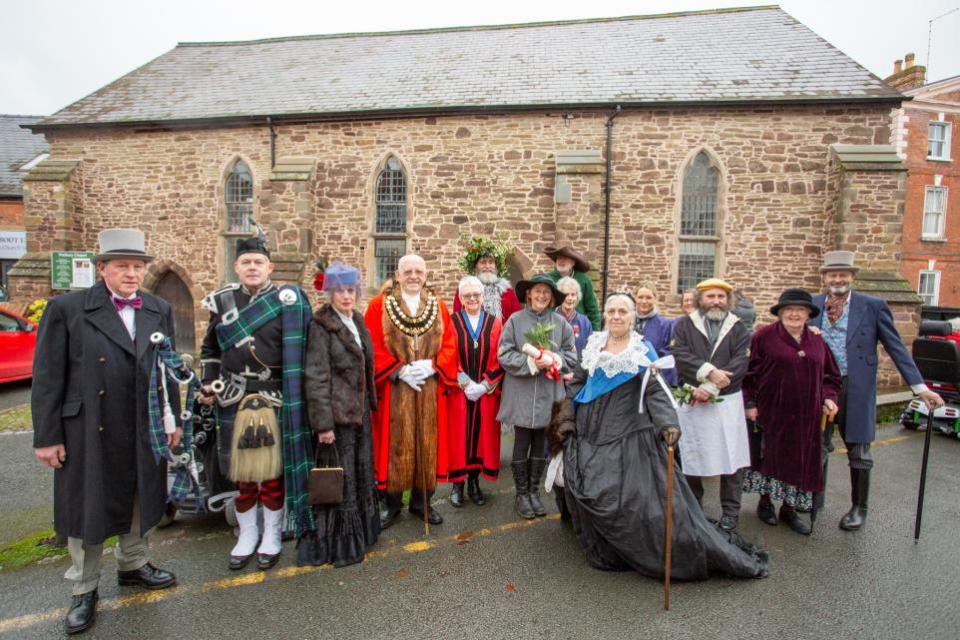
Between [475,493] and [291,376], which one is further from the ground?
[291,376]

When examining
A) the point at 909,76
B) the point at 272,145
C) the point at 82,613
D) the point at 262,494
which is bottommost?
the point at 82,613

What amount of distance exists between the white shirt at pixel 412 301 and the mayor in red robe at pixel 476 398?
0.47 metres

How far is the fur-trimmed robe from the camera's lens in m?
4.09

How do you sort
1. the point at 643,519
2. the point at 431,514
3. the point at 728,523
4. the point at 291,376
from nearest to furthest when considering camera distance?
the point at 643,519 < the point at 291,376 < the point at 728,523 < the point at 431,514

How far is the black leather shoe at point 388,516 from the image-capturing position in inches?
166

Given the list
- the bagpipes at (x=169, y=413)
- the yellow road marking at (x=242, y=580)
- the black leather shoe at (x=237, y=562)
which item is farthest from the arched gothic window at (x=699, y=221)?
the bagpipes at (x=169, y=413)

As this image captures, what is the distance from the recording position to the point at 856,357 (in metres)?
4.43

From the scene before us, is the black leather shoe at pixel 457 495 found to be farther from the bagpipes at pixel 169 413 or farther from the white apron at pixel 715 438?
the bagpipes at pixel 169 413

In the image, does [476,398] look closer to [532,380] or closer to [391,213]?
[532,380]

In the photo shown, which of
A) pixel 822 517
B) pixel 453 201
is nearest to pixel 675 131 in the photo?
pixel 453 201

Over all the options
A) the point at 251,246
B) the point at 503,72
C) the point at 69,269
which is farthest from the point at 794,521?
the point at 69,269

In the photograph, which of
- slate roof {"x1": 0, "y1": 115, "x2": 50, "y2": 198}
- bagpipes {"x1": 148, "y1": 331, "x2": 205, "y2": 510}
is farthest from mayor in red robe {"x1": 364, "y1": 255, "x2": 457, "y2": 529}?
slate roof {"x1": 0, "y1": 115, "x2": 50, "y2": 198}

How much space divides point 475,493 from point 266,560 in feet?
6.24

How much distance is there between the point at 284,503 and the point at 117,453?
1.12m
